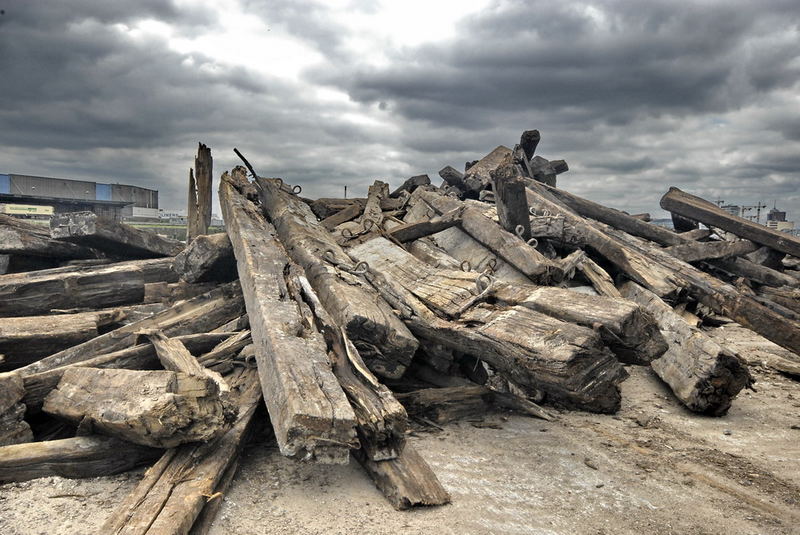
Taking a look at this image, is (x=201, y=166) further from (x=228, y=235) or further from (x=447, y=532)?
(x=447, y=532)

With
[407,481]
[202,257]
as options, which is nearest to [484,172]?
[202,257]

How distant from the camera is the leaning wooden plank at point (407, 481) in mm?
2844

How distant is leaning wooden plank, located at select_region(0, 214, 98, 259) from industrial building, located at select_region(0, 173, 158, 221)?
26.4 m

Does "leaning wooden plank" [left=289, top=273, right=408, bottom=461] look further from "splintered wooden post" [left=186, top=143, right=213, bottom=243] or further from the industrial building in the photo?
the industrial building

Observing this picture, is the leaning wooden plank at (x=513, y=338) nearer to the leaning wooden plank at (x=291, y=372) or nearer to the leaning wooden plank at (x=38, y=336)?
the leaning wooden plank at (x=291, y=372)

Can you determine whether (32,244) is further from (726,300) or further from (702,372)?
(726,300)

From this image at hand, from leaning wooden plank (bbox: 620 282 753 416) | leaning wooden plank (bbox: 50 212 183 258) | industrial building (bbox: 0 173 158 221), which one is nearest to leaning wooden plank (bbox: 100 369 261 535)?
leaning wooden plank (bbox: 620 282 753 416)

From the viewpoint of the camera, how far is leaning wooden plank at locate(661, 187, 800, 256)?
8203mm

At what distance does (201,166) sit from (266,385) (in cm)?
643

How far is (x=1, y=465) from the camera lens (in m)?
2.98

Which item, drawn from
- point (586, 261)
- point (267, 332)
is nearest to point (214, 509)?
point (267, 332)

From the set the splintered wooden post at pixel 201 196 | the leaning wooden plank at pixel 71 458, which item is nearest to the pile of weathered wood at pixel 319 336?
the leaning wooden plank at pixel 71 458

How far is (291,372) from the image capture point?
3.00 meters

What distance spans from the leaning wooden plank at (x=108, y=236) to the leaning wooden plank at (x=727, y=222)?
9.05 m
